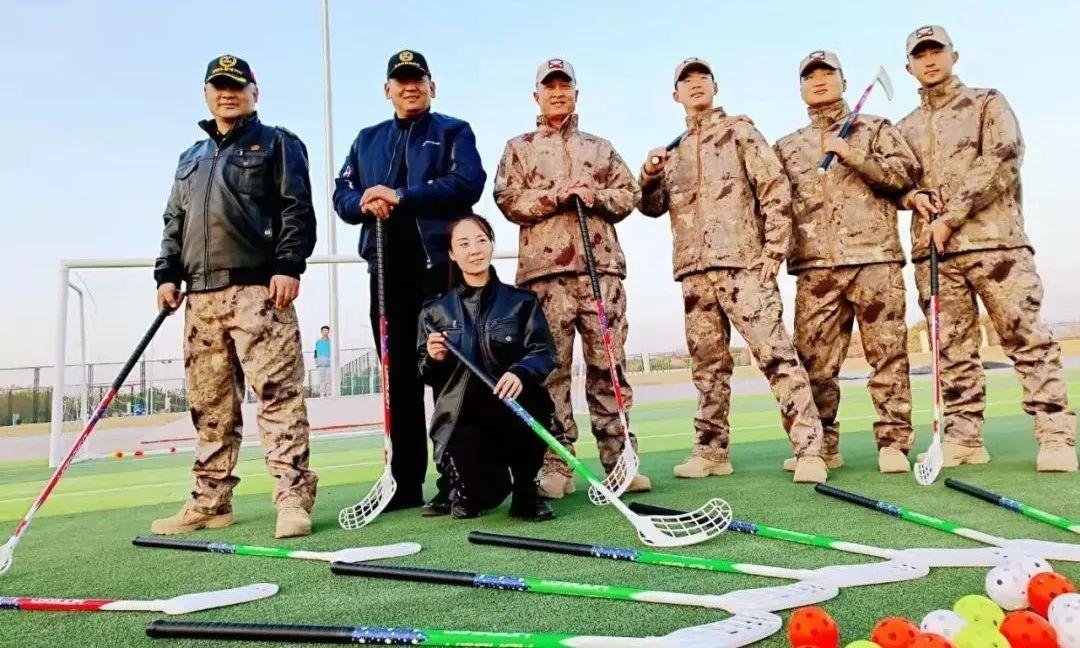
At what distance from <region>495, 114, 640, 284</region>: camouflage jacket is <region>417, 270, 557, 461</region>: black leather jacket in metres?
0.53

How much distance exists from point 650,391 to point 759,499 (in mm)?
Result: 15587

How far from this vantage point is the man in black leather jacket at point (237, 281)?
3.66 m

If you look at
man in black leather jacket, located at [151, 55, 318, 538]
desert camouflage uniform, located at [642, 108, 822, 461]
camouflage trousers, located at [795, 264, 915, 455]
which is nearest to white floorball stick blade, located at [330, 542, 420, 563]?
man in black leather jacket, located at [151, 55, 318, 538]

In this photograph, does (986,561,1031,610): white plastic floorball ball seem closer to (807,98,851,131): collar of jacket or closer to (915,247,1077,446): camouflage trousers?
(915,247,1077,446): camouflage trousers

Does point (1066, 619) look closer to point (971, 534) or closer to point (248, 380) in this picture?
point (971, 534)

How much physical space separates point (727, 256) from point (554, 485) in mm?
1528

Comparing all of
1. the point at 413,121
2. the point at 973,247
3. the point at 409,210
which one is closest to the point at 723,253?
the point at 973,247

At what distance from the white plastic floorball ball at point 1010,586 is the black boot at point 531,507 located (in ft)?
6.07

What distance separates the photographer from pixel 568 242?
13.7 feet

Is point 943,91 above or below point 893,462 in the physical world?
above

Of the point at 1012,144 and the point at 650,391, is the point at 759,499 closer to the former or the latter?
the point at 1012,144

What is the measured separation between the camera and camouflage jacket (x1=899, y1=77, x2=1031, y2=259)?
4.25 metres

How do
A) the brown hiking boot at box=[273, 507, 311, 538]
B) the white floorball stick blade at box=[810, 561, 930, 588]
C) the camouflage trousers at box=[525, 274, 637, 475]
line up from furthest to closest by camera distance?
1. the camouflage trousers at box=[525, 274, 637, 475]
2. the brown hiking boot at box=[273, 507, 311, 538]
3. the white floorball stick blade at box=[810, 561, 930, 588]

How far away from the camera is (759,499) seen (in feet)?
12.3
